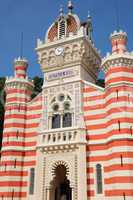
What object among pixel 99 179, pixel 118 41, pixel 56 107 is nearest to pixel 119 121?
pixel 99 179

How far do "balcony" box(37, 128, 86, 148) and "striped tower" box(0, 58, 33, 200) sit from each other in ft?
7.57

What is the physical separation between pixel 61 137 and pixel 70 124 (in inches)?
50.4

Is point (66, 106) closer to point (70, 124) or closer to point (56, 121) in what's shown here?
point (56, 121)

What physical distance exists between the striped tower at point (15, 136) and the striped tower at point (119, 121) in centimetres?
684

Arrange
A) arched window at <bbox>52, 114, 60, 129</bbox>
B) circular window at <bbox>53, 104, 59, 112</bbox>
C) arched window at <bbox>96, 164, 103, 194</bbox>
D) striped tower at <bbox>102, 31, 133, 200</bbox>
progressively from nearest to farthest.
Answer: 1. striped tower at <bbox>102, 31, 133, 200</bbox>
2. arched window at <bbox>96, 164, 103, 194</bbox>
3. arched window at <bbox>52, 114, 60, 129</bbox>
4. circular window at <bbox>53, 104, 59, 112</bbox>

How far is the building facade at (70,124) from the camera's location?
66.7 ft

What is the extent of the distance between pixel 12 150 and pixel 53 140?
3.52 metres

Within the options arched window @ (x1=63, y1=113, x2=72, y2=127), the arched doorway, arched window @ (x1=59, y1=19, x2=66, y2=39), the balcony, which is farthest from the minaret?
the arched doorway

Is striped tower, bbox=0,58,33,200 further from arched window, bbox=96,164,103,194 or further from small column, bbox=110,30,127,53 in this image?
small column, bbox=110,30,127,53

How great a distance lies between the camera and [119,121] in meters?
20.3

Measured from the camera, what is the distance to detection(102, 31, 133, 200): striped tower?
744 inches

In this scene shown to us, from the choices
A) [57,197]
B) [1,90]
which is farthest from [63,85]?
[1,90]

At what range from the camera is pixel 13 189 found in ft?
74.4

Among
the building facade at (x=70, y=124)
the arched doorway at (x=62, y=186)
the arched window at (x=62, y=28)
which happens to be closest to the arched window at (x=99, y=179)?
the building facade at (x=70, y=124)
